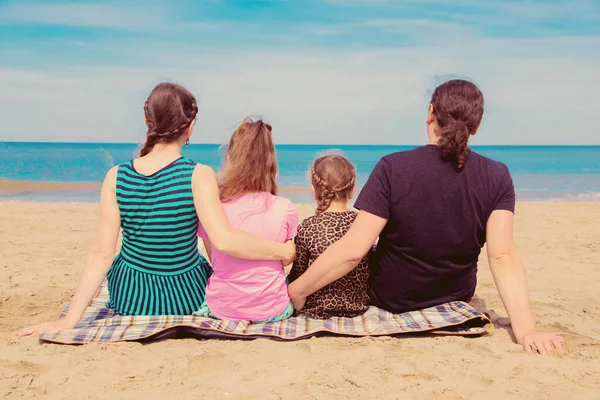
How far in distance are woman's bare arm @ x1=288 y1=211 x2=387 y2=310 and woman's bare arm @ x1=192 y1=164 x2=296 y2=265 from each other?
0.30 m

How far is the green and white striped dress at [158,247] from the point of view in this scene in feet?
11.4

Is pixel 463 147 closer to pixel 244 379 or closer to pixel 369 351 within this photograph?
pixel 369 351

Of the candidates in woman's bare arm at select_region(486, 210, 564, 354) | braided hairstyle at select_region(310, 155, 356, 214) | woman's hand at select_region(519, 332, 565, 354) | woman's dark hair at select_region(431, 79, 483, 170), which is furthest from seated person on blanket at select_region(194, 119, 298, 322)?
woman's hand at select_region(519, 332, 565, 354)

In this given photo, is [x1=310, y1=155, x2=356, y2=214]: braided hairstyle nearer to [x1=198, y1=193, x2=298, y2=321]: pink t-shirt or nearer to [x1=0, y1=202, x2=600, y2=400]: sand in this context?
[x1=198, y1=193, x2=298, y2=321]: pink t-shirt

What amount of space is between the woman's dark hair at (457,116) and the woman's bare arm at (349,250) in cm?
56

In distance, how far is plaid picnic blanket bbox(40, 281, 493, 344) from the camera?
3480 millimetres

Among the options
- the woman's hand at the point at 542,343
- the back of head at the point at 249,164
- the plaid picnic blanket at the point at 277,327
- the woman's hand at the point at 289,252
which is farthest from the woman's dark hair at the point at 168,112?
the woman's hand at the point at 542,343

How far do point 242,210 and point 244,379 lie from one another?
108cm

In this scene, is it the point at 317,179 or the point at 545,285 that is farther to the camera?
the point at 545,285

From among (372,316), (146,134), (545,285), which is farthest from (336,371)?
(545,285)

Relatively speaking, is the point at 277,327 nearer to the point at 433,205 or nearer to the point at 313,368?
the point at 313,368

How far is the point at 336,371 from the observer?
3.04 meters

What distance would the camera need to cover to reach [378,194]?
3406mm

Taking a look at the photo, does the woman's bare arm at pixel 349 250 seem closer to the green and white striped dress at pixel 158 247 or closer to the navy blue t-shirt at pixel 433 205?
the navy blue t-shirt at pixel 433 205
